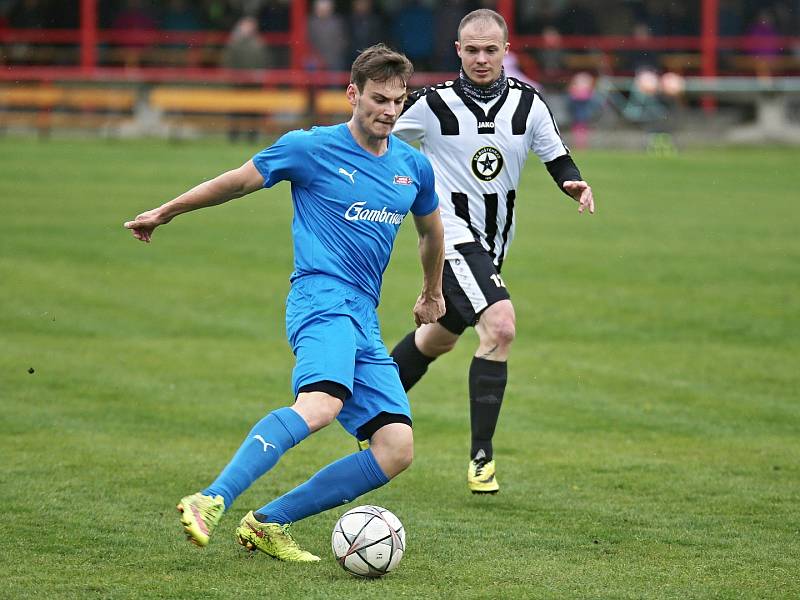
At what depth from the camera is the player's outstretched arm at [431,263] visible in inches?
232

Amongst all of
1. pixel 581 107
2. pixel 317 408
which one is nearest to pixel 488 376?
pixel 317 408

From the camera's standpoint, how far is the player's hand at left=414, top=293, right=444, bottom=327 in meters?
6.10

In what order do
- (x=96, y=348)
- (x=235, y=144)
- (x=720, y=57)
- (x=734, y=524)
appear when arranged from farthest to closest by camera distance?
(x=720, y=57) < (x=235, y=144) < (x=96, y=348) < (x=734, y=524)

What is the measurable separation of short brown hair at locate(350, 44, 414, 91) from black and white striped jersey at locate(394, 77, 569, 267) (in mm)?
1815

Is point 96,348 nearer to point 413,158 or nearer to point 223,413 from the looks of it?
point 223,413

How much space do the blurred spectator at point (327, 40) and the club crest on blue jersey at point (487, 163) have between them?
22.5m

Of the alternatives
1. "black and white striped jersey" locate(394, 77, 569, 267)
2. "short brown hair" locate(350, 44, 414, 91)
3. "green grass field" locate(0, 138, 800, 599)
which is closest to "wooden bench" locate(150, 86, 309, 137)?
"green grass field" locate(0, 138, 800, 599)

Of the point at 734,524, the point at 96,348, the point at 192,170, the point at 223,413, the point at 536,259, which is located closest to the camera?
the point at 734,524

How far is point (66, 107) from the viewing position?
98.9 feet

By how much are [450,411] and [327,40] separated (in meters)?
21.4

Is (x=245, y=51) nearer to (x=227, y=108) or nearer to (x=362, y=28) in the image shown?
(x=227, y=108)

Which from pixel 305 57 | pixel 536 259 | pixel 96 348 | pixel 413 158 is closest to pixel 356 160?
pixel 413 158

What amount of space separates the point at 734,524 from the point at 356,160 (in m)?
2.45

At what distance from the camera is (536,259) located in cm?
1552
